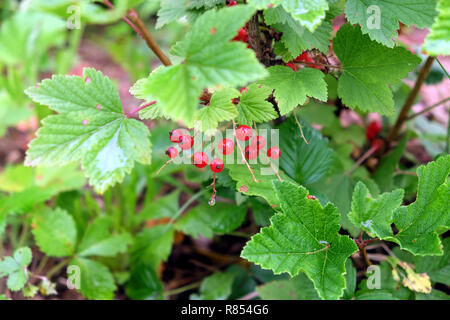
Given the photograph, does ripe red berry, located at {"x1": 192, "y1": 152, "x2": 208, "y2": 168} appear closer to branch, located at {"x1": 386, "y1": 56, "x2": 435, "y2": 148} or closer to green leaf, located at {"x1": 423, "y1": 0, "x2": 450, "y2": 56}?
green leaf, located at {"x1": 423, "y1": 0, "x2": 450, "y2": 56}

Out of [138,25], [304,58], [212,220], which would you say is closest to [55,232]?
[212,220]

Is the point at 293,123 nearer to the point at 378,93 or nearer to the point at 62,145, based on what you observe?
the point at 378,93

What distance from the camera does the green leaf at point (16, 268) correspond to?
107cm

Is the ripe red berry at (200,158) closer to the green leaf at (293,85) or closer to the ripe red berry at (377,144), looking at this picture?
the green leaf at (293,85)

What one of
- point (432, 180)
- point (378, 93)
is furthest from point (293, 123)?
point (432, 180)

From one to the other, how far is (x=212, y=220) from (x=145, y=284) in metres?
0.33

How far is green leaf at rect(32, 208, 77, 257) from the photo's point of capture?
50.6 inches

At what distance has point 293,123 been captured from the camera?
1133 millimetres

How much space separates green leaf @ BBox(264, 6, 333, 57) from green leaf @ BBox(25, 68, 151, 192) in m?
0.40

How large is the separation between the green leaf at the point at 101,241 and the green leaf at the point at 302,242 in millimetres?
693

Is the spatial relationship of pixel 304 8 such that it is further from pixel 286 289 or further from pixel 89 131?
pixel 286 289

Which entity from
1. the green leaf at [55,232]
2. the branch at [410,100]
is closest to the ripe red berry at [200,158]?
the green leaf at [55,232]

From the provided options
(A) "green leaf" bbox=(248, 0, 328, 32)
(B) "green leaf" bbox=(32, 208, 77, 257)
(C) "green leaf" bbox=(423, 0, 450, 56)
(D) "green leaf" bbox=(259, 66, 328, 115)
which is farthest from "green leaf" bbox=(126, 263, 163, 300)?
(C) "green leaf" bbox=(423, 0, 450, 56)
